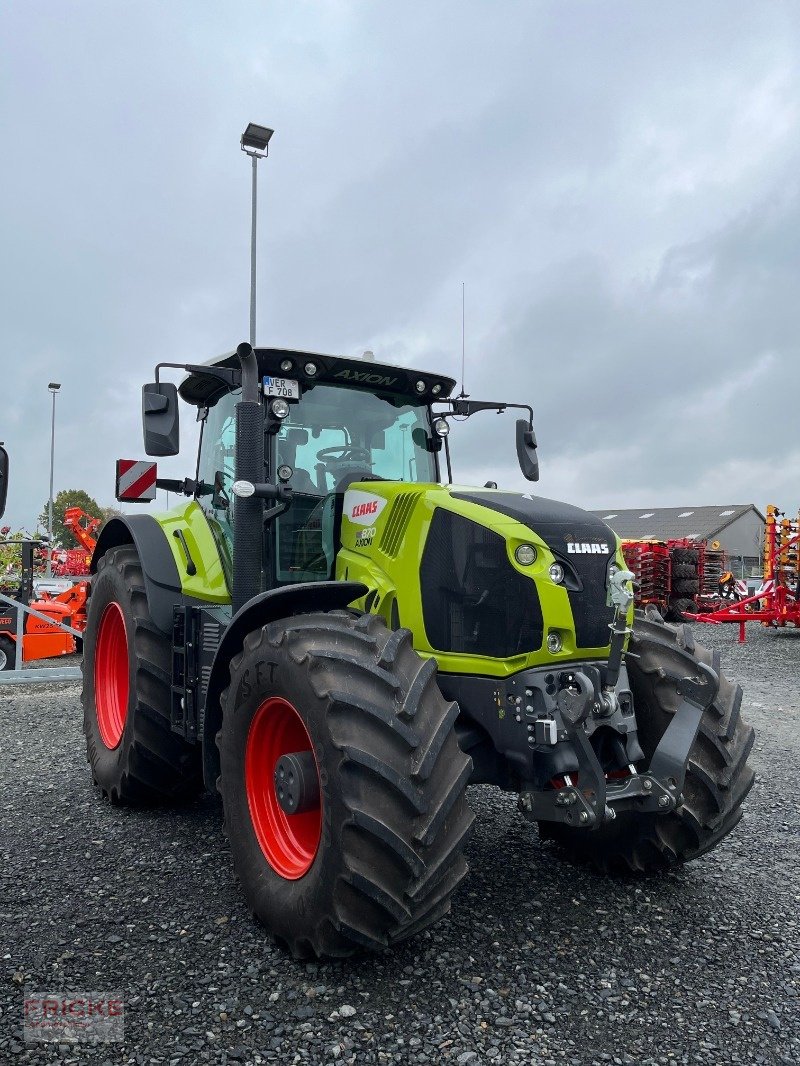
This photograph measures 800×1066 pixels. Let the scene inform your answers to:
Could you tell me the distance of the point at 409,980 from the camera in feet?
9.80

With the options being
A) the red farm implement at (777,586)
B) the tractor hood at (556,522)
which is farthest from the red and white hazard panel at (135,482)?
the red farm implement at (777,586)

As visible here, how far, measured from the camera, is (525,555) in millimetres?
3416

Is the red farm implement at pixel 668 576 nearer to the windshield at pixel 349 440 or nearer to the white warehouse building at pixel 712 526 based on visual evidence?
the windshield at pixel 349 440

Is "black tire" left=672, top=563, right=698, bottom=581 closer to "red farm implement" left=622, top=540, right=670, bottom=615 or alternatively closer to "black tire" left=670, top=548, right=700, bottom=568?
"black tire" left=670, top=548, right=700, bottom=568

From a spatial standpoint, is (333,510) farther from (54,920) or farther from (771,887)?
(771,887)

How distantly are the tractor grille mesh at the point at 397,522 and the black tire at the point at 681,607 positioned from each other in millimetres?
18248

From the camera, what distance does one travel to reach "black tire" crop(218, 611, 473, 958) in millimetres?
2775

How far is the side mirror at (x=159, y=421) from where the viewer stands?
13.7 feet

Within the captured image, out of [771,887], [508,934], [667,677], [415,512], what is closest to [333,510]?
[415,512]

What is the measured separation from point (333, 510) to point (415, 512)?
0.74 m

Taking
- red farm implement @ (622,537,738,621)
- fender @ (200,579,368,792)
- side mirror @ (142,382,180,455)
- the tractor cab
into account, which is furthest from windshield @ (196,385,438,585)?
red farm implement @ (622,537,738,621)

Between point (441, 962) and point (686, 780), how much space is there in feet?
4.36

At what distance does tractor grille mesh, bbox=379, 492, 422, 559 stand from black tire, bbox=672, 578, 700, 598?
18.8 meters

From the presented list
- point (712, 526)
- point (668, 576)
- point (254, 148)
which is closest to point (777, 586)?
point (668, 576)
